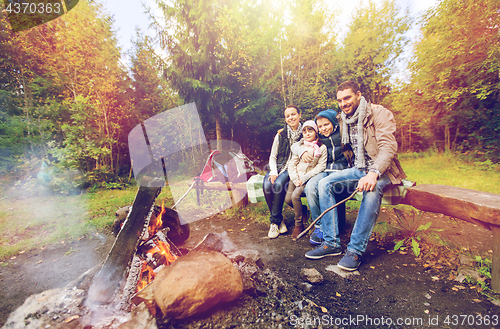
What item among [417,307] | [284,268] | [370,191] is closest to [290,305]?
[284,268]

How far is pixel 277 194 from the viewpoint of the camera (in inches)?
115

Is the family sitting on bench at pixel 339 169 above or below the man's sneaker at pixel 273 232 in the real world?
above

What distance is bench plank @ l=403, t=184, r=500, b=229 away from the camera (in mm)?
1479

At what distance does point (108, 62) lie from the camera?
8.03 meters

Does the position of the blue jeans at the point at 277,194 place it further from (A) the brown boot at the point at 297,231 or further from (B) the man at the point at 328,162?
(B) the man at the point at 328,162

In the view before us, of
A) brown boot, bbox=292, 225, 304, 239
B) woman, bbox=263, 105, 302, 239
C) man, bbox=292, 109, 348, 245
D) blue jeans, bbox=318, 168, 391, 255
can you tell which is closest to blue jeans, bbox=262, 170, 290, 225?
woman, bbox=263, 105, 302, 239

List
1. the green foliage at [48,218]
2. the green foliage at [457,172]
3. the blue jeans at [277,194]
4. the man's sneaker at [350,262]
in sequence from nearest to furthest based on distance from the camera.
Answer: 1. the man's sneaker at [350,262]
2. the blue jeans at [277,194]
3. the green foliage at [48,218]
4. the green foliage at [457,172]

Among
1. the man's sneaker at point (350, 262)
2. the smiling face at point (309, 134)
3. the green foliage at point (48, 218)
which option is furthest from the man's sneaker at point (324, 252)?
the green foliage at point (48, 218)

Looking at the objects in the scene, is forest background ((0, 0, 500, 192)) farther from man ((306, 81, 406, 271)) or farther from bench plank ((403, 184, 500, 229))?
bench plank ((403, 184, 500, 229))

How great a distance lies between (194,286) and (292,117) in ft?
7.89

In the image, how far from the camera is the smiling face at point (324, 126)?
2.59 metres

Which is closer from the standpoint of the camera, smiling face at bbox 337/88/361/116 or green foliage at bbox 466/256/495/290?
green foliage at bbox 466/256/495/290

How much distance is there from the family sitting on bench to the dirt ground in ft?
0.74

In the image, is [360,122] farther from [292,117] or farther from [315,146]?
[292,117]
